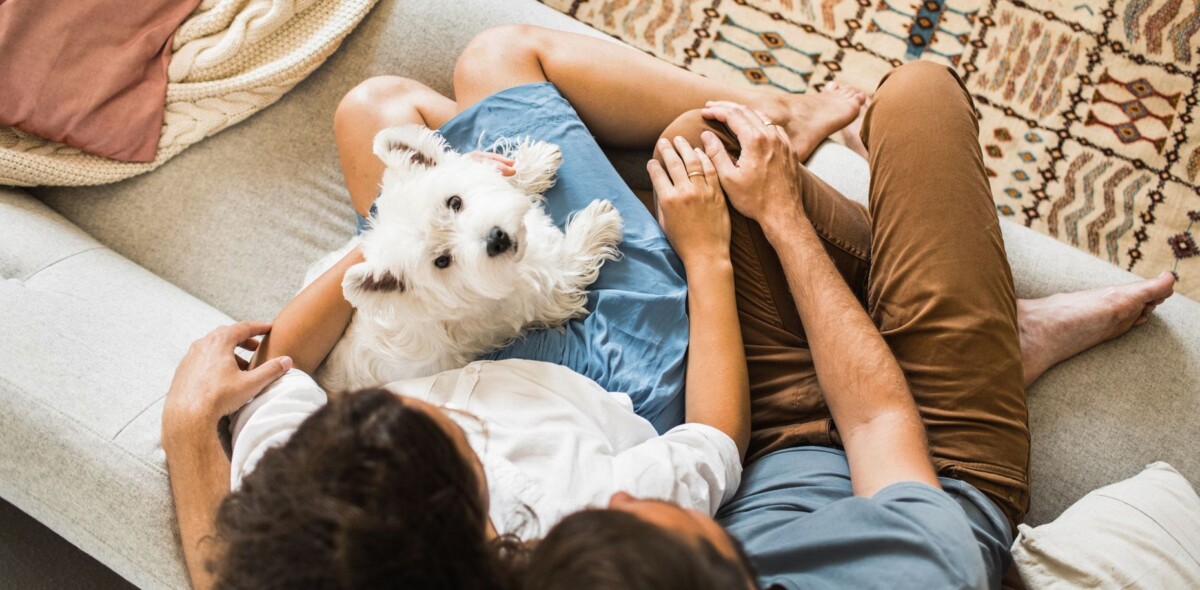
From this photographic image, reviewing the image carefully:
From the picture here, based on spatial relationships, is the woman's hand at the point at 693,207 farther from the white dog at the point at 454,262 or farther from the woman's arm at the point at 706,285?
the white dog at the point at 454,262

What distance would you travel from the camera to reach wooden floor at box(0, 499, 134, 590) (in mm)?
1577

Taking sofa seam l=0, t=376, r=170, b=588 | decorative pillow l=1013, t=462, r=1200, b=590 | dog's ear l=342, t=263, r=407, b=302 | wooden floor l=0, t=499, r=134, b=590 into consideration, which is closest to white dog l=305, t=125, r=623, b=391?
dog's ear l=342, t=263, r=407, b=302

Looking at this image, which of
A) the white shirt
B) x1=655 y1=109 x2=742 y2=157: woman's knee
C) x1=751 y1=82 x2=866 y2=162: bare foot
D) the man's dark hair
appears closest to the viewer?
the man's dark hair

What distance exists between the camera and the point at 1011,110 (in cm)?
208

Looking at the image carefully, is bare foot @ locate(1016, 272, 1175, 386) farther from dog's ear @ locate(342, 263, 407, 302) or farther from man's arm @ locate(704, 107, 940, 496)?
dog's ear @ locate(342, 263, 407, 302)

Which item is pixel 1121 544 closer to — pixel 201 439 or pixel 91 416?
pixel 201 439

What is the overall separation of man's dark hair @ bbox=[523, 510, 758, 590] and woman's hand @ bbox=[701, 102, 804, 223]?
0.82 meters

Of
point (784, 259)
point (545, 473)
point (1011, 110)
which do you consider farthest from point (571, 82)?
point (1011, 110)

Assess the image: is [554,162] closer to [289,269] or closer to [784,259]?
[784,259]

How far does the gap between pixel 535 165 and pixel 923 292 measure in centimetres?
73

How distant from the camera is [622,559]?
62 cm

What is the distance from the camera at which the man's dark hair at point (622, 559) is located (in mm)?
607

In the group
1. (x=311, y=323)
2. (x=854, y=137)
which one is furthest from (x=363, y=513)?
(x=854, y=137)

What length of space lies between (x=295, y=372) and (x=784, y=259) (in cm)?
88
